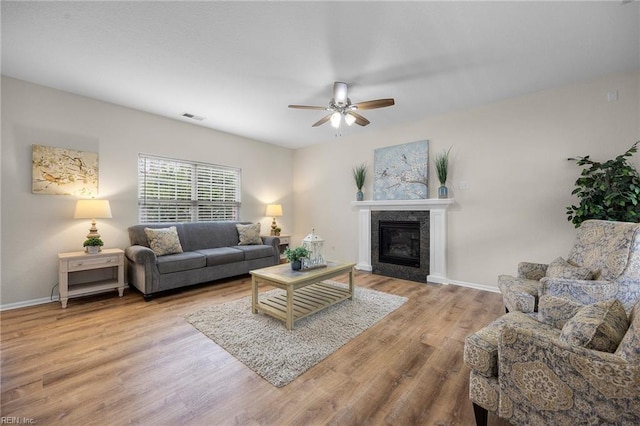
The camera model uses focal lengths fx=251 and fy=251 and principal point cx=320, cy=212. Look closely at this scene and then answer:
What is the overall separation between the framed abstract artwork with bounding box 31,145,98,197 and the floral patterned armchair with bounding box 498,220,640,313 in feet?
17.2

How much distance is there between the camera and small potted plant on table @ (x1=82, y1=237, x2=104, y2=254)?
3268 millimetres

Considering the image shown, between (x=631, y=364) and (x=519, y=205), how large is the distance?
10.1ft

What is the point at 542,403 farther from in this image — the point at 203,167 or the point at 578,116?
the point at 203,167

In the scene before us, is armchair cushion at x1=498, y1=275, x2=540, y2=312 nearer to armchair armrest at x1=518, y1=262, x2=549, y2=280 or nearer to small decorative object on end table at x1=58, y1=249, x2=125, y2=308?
armchair armrest at x1=518, y1=262, x2=549, y2=280

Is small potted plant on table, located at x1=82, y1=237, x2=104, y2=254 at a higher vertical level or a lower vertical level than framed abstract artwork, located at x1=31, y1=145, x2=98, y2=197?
lower

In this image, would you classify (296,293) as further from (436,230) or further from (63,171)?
(63,171)

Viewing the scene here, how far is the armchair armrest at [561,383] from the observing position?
0.95 m

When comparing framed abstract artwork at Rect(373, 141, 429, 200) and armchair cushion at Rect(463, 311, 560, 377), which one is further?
framed abstract artwork at Rect(373, 141, 429, 200)

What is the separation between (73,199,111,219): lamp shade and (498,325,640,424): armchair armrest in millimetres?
4386

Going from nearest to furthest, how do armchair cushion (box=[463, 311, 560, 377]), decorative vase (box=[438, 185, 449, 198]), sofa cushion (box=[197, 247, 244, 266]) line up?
armchair cushion (box=[463, 311, 560, 377]) < sofa cushion (box=[197, 247, 244, 266]) < decorative vase (box=[438, 185, 449, 198])

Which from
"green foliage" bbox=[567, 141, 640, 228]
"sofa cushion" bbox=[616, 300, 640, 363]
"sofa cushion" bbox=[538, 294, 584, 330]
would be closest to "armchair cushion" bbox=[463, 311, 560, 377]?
"sofa cushion" bbox=[538, 294, 584, 330]

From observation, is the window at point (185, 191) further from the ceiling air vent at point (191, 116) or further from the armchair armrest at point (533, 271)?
the armchair armrest at point (533, 271)

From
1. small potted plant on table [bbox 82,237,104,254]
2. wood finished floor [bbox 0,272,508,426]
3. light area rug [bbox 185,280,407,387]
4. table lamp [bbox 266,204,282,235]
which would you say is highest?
table lamp [bbox 266,204,282,235]

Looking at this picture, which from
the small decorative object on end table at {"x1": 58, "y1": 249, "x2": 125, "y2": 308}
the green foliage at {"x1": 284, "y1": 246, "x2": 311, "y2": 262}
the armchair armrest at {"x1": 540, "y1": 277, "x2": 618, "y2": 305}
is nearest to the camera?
the armchair armrest at {"x1": 540, "y1": 277, "x2": 618, "y2": 305}
